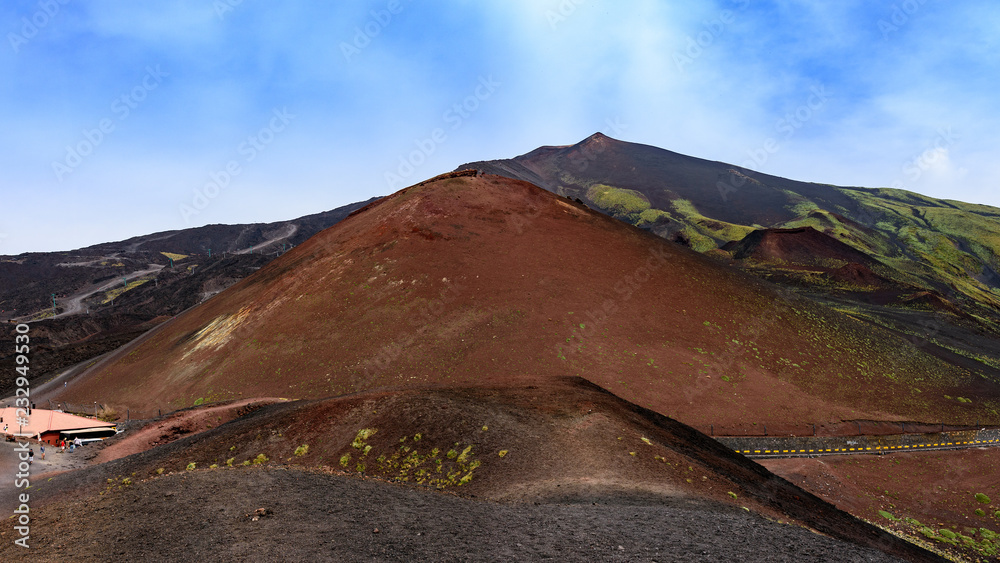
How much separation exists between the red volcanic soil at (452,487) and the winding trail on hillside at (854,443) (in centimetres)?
793

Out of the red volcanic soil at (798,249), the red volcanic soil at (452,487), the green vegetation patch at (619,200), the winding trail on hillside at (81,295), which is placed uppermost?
the green vegetation patch at (619,200)

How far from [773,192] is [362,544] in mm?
217263

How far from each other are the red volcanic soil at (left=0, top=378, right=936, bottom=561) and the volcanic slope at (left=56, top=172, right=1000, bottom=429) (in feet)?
31.1

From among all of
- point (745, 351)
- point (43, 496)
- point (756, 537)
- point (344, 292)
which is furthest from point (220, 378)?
point (745, 351)

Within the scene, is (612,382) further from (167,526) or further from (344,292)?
(167,526)

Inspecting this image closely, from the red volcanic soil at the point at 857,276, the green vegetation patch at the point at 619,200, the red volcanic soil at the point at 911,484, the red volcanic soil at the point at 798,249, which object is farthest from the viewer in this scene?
the green vegetation patch at the point at 619,200

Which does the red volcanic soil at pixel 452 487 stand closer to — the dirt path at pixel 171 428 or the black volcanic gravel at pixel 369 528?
the black volcanic gravel at pixel 369 528

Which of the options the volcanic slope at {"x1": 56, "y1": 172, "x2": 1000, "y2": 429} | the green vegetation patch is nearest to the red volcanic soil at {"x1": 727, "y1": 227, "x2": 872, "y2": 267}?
the green vegetation patch

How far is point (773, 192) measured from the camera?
194750mm

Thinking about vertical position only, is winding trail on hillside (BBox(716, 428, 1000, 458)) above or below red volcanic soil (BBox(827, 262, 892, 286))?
below

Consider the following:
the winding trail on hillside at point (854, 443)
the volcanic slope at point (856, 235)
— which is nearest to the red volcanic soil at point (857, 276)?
the volcanic slope at point (856, 235)

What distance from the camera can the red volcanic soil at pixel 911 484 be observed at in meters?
22.8

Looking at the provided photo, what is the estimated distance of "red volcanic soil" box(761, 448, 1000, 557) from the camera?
2281cm

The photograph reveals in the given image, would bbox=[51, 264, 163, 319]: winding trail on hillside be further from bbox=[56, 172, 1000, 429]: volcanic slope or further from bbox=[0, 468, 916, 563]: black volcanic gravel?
bbox=[0, 468, 916, 563]: black volcanic gravel
